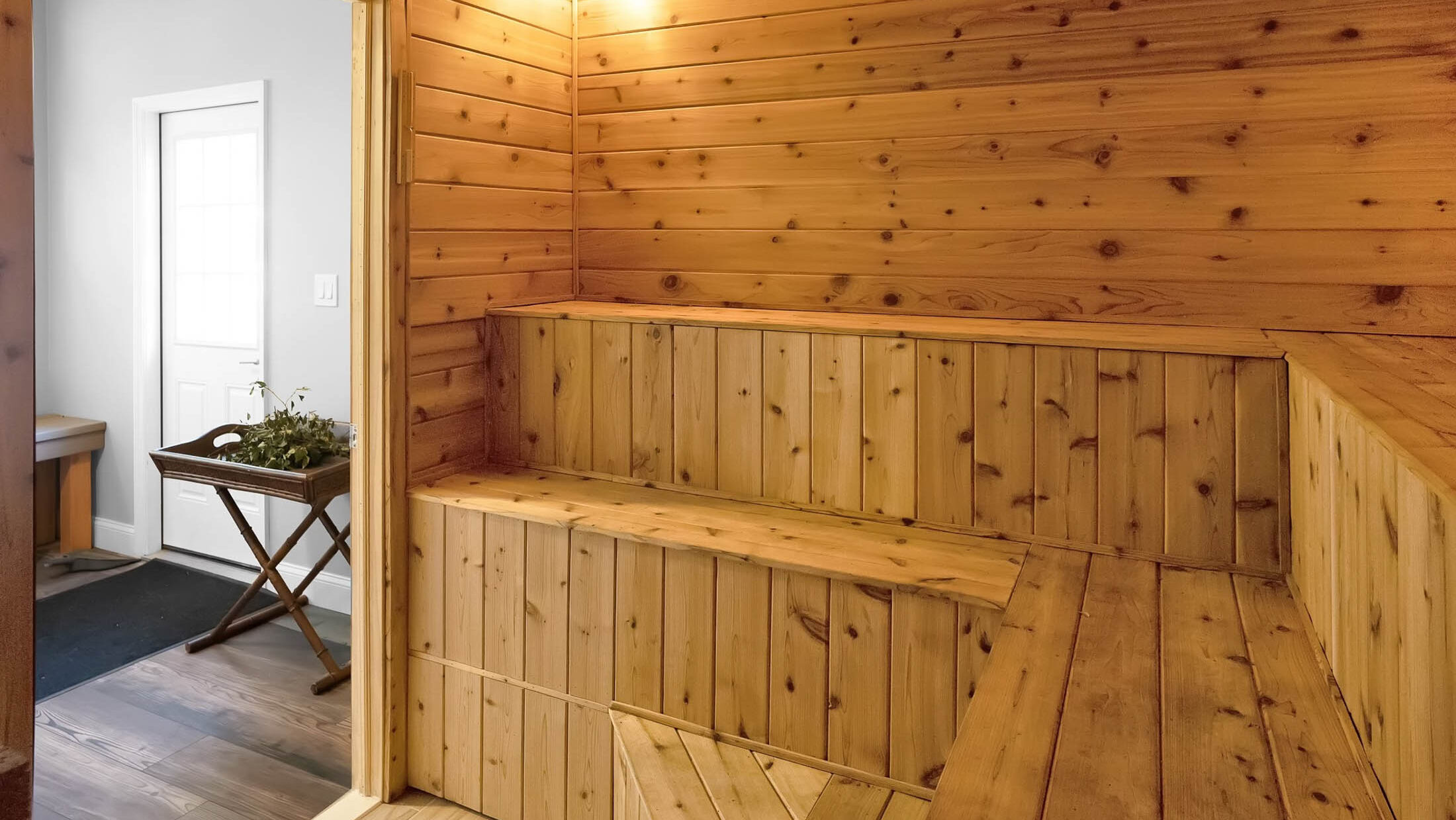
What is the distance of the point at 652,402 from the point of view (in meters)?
2.46

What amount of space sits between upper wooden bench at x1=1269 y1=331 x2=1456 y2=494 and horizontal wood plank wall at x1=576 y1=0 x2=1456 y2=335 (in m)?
0.17

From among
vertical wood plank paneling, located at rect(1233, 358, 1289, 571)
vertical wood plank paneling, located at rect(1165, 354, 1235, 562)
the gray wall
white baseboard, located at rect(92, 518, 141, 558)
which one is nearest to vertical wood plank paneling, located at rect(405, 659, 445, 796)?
the gray wall

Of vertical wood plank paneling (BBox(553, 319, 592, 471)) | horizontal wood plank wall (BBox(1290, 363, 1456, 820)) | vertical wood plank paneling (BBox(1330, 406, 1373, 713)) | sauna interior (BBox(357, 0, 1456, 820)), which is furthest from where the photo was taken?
vertical wood plank paneling (BBox(553, 319, 592, 471))

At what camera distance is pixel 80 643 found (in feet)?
10.9

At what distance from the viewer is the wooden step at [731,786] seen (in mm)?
1783

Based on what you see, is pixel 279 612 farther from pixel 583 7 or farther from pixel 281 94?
pixel 583 7

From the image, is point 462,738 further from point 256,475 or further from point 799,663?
point 256,475

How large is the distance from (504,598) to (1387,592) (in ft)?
5.91

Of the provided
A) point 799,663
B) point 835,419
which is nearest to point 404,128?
point 835,419

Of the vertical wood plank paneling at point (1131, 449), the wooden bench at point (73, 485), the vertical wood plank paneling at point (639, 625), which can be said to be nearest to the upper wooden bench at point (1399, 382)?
the vertical wood plank paneling at point (1131, 449)

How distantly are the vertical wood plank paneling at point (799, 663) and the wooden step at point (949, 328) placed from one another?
23.7 inches

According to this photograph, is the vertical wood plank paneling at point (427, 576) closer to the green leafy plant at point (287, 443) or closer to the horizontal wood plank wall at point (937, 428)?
the horizontal wood plank wall at point (937, 428)

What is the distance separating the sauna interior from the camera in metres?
1.57

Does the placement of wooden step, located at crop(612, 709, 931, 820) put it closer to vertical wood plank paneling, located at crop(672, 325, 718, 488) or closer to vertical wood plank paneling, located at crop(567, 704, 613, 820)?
vertical wood plank paneling, located at crop(567, 704, 613, 820)
